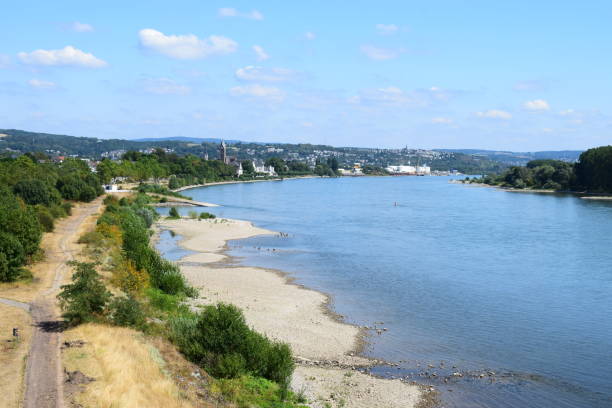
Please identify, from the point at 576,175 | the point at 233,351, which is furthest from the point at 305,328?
the point at 576,175

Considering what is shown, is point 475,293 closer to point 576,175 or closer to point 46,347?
point 46,347

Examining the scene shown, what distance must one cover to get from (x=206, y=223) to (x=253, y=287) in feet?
111

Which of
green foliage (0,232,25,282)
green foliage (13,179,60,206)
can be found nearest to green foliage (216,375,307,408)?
green foliage (0,232,25,282)

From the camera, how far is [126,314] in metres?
19.9

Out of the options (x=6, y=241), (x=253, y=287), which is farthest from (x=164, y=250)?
(x=6, y=241)

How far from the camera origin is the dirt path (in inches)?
537

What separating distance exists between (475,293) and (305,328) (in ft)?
40.6

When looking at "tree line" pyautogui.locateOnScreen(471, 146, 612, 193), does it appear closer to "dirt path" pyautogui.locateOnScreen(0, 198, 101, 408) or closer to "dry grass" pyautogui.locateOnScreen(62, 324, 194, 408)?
"dirt path" pyautogui.locateOnScreen(0, 198, 101, 408)

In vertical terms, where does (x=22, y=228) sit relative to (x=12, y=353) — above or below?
above

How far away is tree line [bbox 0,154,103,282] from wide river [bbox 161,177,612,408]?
14727mm

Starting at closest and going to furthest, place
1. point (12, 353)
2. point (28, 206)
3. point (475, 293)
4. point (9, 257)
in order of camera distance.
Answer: point (12, 353) → point (9, 257) → point (475, 293) → point (28, 206)

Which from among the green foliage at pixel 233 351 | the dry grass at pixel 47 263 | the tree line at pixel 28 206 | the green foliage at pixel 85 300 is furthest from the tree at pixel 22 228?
the green foliage at pixel 233 351

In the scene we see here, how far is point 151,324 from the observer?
20516mm

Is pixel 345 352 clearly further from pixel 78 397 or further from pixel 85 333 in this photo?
pixel 78 397
